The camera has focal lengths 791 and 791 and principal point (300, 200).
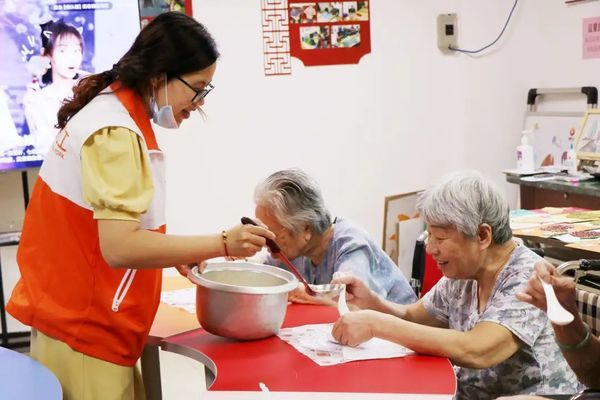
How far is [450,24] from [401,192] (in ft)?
3.36

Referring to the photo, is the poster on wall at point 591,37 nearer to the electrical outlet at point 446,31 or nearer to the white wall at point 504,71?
the white wall at point 504,71

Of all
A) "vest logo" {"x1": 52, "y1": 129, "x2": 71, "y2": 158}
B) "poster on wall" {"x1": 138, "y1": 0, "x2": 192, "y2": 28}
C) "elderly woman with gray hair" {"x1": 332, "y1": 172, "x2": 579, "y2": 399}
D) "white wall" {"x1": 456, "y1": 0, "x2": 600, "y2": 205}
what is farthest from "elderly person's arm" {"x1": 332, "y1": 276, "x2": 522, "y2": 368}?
"white wall" {"x1": 456, "y1": 0, "x2": 600, "y2": 205}

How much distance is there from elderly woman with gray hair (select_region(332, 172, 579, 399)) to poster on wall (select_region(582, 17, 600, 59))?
103 inches

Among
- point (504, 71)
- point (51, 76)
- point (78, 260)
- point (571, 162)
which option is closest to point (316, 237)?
point (78, 260)

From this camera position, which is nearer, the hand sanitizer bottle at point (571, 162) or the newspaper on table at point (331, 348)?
the newspaper on table at point (331, 348)

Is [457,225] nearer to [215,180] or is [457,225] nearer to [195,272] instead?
[195,272]

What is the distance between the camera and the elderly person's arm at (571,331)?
1.75m

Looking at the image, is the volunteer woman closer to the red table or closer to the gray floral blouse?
the red table

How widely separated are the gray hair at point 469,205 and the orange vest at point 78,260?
0.67 metres

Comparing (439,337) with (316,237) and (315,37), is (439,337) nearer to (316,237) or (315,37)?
(316,237)

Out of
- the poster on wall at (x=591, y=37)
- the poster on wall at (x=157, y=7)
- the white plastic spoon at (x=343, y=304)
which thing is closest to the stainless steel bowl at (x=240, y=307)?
the white plastic spoon at (x=343, y=304)

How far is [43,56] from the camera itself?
12.5 ft

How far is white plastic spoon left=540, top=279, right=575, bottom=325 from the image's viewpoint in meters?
1.59

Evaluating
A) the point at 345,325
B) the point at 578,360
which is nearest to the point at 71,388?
the point at 345,325
